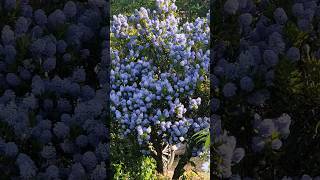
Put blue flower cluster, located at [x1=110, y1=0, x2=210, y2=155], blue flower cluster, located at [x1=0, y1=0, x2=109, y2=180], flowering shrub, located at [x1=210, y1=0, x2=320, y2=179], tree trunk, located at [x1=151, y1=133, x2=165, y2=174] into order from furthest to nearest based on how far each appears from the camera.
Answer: tree trunk, located at [x1=151, y1=133, x2=165, y2=174], blue flower cluster, located at [x1=110, y1=0, x2=210, y2=155], flowering shrub, located at [x1=210, y1=0, x2=320, y2=179], blue flower cluster, located at [x1=0, y1=0, x2=109, y2=180]

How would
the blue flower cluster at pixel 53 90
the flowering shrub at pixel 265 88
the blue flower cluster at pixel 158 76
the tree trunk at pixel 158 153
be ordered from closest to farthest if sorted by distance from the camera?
the blue flower cluster at pixel 53 90, the flowering shrub at pixel 265 88, the blue flower cluster at pixel 158 76, the tree trunk at pixel 158 153

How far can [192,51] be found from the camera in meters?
4.39

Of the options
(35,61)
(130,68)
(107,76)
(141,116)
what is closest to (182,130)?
(141,116)

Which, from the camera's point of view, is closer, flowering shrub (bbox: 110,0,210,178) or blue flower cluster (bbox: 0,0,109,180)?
blue flower cluster (bbox: 0,0,109,180)

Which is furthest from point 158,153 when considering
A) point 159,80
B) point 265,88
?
point 265,88

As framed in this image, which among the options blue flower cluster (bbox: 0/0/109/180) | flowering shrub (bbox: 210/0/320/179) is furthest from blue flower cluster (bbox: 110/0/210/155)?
flowering shrub (bbox: 210/0/320/179)

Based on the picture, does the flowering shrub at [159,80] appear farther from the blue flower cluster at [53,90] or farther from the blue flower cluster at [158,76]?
the blue flower cluster at [53,90]

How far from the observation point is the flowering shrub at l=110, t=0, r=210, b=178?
3.83 m

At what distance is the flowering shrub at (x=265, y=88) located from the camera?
241 centimetres

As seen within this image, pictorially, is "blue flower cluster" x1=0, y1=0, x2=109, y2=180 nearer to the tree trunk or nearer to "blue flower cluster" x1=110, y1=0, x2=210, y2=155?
"blue flower cluster" x1=110, y1=0, x2=210, y2=155

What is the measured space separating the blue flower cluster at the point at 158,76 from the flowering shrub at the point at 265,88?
1.27 m

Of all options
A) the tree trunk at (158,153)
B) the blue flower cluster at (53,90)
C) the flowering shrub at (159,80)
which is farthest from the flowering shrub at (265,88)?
the tree trunk at (158,153)

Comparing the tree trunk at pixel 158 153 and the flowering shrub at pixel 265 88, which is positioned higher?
the flowering shrub at pixel 265 88

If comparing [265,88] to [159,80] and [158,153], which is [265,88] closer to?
[159,80]
